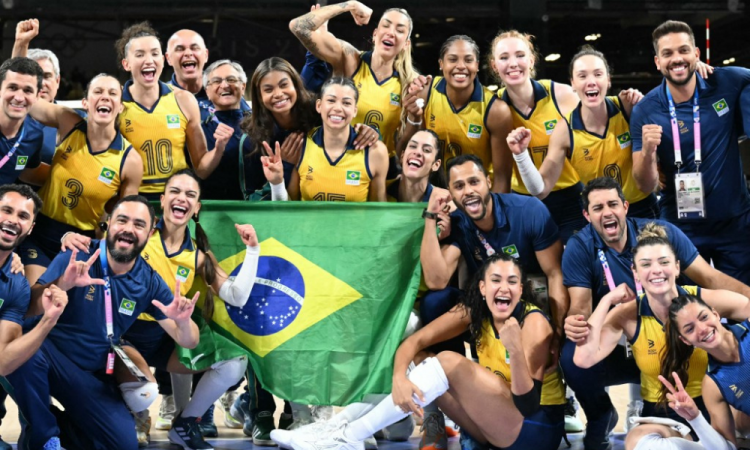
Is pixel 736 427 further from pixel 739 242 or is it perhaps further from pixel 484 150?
pixel 484 150

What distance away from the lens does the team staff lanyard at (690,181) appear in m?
5.34

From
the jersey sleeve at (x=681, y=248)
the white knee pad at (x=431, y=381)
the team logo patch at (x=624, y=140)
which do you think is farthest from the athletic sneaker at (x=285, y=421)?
the team logo patch at (x=624, y=140)

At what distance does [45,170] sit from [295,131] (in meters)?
1.53

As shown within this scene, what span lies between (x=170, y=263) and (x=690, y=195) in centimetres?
304

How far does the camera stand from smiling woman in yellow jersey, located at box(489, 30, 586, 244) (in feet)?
18.9

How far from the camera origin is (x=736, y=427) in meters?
4.49

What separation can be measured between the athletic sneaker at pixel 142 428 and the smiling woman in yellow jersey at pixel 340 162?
5.05 ft

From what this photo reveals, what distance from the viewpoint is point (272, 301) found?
206 inches

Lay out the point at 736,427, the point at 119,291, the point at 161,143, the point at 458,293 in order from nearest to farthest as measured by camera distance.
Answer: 1. the point at 736,427
2. the point at 119,291
3. the point at 458,293
4. the point at 161,143

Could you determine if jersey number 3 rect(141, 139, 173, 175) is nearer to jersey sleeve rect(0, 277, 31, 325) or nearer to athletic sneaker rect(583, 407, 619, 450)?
jersey sleeve rect(0, 277, 31, 325)

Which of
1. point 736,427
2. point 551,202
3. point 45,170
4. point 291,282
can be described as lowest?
point 736,427

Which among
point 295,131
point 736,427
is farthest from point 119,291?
point 736,427

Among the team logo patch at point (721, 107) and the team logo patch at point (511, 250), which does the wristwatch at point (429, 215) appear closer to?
the team logo patch at point (511, 250)

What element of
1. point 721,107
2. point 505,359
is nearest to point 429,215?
point 505,359
